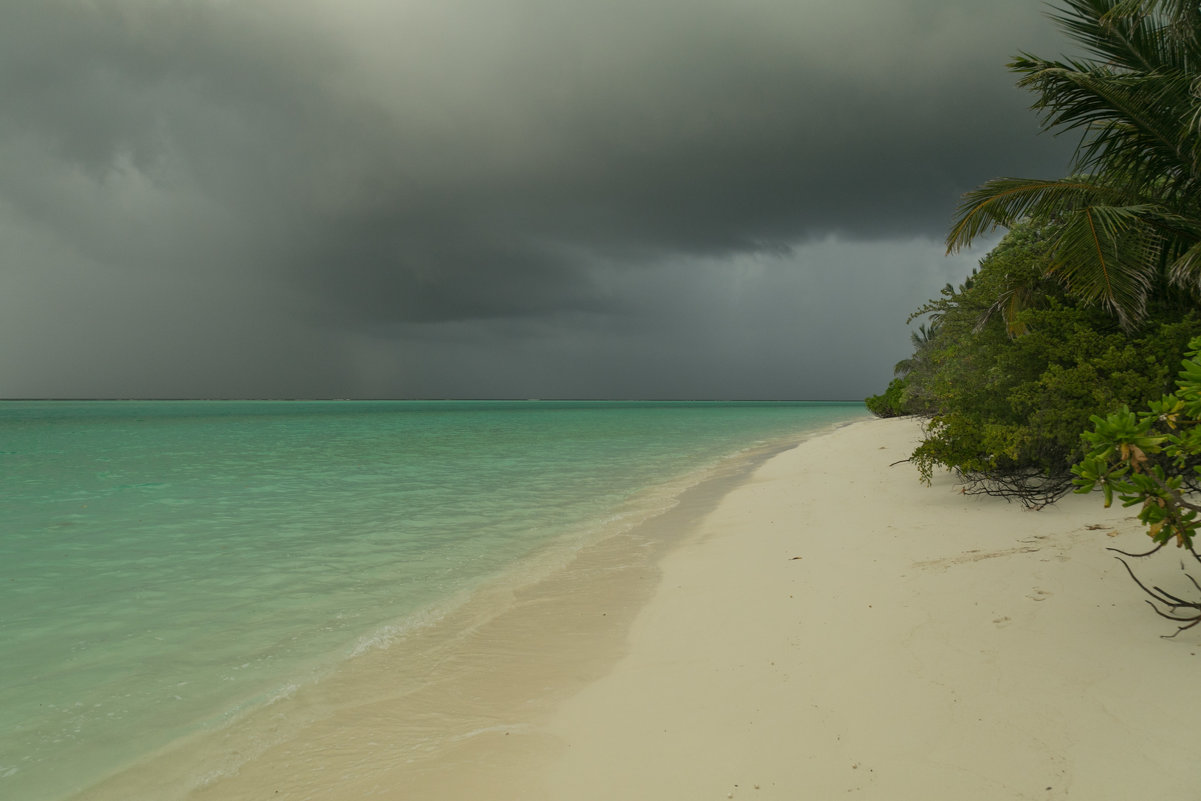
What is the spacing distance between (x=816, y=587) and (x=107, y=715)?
20.0 feet

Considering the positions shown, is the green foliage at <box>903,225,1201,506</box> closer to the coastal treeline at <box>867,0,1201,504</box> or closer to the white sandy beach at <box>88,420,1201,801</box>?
the coastal treeline at <box>867,0,1201,504</box>

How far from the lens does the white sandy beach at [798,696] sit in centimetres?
283

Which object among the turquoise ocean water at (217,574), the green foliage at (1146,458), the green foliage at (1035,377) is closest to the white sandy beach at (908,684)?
the green foliage at (1146,458)

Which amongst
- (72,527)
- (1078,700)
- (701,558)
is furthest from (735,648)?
Result: (72,527)

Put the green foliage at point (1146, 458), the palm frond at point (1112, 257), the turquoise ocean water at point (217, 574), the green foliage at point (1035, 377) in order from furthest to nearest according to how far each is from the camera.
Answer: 1. the green foliage at point (1035, 377)
2. the palm frond at point (1112, 257)
3. the turquoise ocean water at point (217, 574)
4. the green foliage at point (1146, 458)

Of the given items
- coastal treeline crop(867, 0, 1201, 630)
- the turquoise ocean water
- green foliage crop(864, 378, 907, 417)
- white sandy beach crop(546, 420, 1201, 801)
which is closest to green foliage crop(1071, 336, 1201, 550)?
white sandy beach crop(546, 420, 1201, 801)

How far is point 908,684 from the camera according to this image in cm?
358

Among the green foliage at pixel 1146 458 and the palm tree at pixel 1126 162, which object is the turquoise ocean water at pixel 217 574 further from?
the palm tree at pixel 1126 162

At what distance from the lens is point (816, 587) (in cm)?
571

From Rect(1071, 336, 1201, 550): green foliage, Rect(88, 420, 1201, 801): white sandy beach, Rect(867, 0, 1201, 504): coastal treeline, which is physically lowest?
Rect(88, 420, 1201, 801): white sandy beach

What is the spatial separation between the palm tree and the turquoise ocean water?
25.0 ft

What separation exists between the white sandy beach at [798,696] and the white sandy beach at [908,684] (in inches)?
0.6

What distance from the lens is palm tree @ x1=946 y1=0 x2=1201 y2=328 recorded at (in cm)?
680

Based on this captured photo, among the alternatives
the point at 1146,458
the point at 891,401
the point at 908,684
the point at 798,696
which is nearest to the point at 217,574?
the point at 798,696
